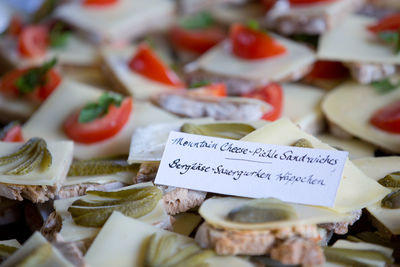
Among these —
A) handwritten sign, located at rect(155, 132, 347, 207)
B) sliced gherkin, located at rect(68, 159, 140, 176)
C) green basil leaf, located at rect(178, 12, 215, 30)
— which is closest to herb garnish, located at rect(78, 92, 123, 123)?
sliced gherkin, located at rect(68, 159, 140, 176)

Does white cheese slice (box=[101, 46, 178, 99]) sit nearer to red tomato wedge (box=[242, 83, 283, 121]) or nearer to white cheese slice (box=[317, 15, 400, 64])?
red tomato wedge (box=[242, 83, 283, 121])

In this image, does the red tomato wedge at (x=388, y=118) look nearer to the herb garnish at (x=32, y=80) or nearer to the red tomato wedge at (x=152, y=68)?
the red tomato wedge at (x=152, y=68)

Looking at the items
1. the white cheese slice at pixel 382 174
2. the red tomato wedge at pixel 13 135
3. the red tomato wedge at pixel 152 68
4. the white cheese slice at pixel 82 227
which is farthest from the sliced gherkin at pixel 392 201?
the red tomato wedge at pixel 13 135

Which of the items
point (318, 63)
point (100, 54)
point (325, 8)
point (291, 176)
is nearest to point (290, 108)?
point (318, 63)

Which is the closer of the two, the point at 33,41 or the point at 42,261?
the point at 42,261

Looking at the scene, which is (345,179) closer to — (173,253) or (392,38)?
(173,253)

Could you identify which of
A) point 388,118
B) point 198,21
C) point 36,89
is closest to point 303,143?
point 388,118
